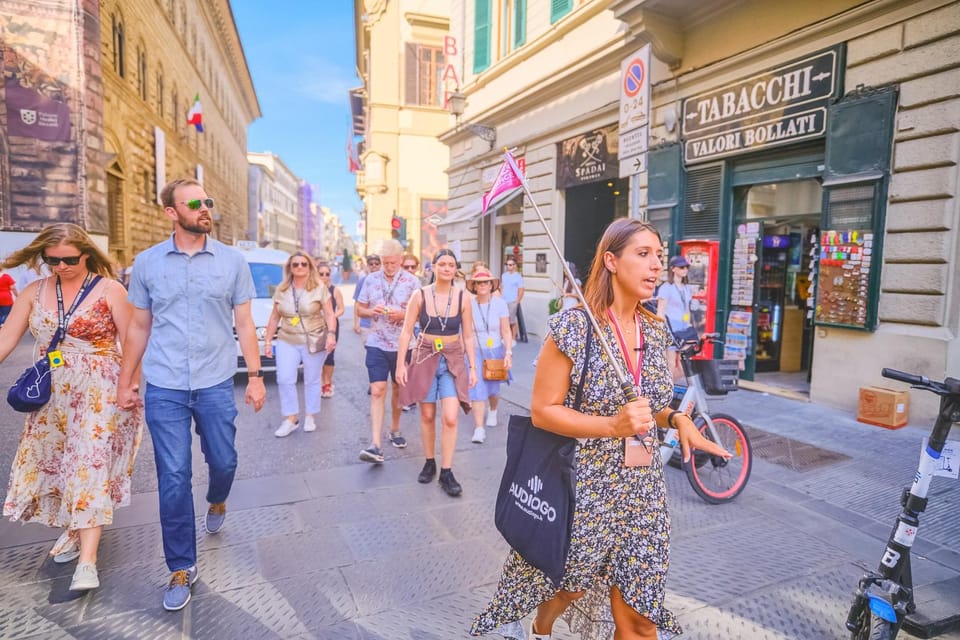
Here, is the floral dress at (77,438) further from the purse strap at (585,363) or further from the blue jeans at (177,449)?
the purse strap at (585,363)

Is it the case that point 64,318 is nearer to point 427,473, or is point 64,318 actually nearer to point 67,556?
point 67,556

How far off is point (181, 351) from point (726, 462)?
3801 mm

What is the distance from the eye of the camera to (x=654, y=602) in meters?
2.01

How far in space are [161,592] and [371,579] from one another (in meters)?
1.07

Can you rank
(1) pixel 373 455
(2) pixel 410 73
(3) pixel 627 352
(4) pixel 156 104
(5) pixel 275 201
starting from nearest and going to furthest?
(3) pixel 627 352
(1) pixel 373 455
(4) pixel 156 104
(2) pixel 410 73
(5) pixel 275 201

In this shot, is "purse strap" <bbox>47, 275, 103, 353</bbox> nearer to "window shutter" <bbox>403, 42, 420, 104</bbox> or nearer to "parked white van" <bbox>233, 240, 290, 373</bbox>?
"parked white van" <bbox>233, 240, 290, 373</bbox>

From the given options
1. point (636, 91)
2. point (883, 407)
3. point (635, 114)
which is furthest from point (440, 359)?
point (636, 91)

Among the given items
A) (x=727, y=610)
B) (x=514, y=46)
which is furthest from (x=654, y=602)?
(x=514, y=46)

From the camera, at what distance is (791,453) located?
548cm

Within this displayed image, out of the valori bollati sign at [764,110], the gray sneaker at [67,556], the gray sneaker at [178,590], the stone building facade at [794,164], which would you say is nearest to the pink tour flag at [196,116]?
the stone building facade at [794,164]

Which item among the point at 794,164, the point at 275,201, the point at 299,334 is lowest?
the point at 299,334

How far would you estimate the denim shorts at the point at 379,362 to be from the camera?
17.5ft

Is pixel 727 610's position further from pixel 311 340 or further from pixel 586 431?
pixel 311 340

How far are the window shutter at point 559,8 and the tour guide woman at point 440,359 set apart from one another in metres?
9.70
